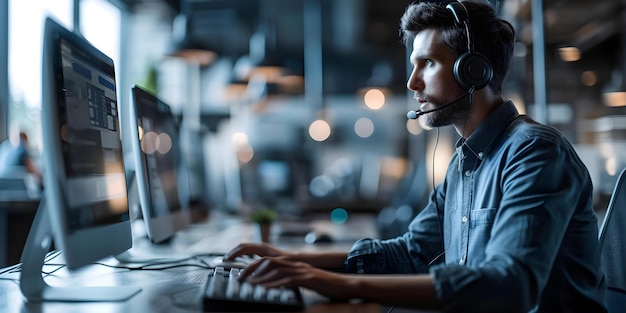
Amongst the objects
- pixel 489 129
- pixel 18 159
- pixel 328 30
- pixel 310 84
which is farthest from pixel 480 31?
pixel 328 30

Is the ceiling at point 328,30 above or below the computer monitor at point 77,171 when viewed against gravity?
above

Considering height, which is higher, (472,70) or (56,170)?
(472,70)

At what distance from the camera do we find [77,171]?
1.09 metres

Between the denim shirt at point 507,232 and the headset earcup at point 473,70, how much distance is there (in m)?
0.10

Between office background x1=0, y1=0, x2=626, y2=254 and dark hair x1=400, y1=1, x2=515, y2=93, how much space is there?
0.76ft

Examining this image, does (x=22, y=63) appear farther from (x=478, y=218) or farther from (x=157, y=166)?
(x=478, y=218)

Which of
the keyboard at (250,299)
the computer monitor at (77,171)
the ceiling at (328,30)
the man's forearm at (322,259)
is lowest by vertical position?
the man's forearm at (322,259)

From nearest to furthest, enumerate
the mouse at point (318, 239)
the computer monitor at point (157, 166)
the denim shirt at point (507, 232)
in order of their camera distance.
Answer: the denim shirt at point (507, 232) → the computer monitor at point (157, 166) → the mouse at point (318, 239)

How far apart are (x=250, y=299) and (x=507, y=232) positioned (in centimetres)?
48

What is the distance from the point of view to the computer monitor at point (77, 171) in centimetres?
101

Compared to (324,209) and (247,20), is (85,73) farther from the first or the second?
(247,20)

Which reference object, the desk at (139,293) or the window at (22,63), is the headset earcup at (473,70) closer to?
the desk at (139,293)

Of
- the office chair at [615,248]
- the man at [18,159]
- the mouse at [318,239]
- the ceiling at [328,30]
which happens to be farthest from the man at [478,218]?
the ceiling at [328,30]

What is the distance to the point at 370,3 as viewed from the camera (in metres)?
7.88
